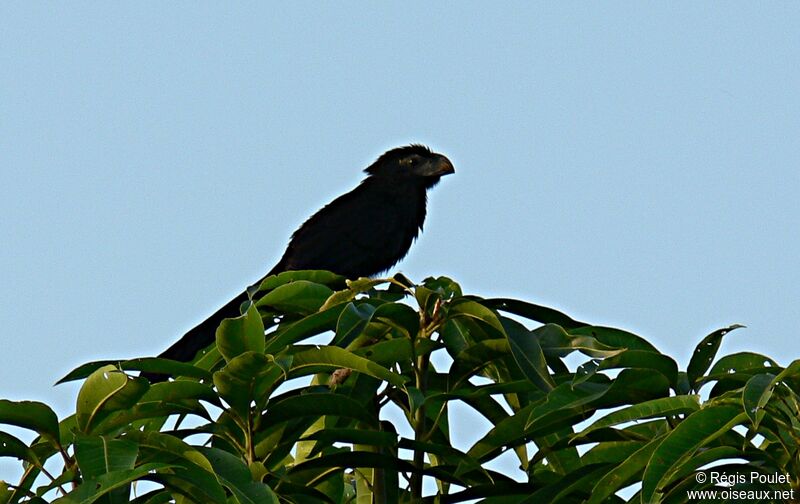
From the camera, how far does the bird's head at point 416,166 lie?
23.2 feet

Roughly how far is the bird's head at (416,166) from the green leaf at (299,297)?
13.1 feet

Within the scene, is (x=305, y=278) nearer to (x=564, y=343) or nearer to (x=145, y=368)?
(x=145, y=368)

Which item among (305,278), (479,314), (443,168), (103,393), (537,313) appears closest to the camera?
(103,393)

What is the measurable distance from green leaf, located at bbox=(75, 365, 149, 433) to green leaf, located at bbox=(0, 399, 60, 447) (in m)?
0.07

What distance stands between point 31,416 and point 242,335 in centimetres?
47

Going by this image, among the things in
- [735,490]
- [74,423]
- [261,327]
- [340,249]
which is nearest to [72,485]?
[74,423]

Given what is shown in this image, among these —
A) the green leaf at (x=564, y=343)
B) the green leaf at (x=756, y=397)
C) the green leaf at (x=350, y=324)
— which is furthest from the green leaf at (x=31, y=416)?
the green leaf at (x=756, y=397)

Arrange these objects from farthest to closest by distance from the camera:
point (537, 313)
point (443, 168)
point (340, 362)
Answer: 1. point (443, 168)
2. point (537, 313)
3. point (340, 362)

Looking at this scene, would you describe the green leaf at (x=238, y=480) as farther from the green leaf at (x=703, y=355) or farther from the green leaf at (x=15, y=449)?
the green leaf at (x=703, y=355)

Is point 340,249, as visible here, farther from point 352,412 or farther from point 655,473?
point 655,473

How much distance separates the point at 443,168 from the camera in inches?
277

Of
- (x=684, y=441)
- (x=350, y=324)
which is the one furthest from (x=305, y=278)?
(x=684, y=441)

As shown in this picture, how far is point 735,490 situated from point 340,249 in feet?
13.7

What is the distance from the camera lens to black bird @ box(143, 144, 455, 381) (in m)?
6.62
